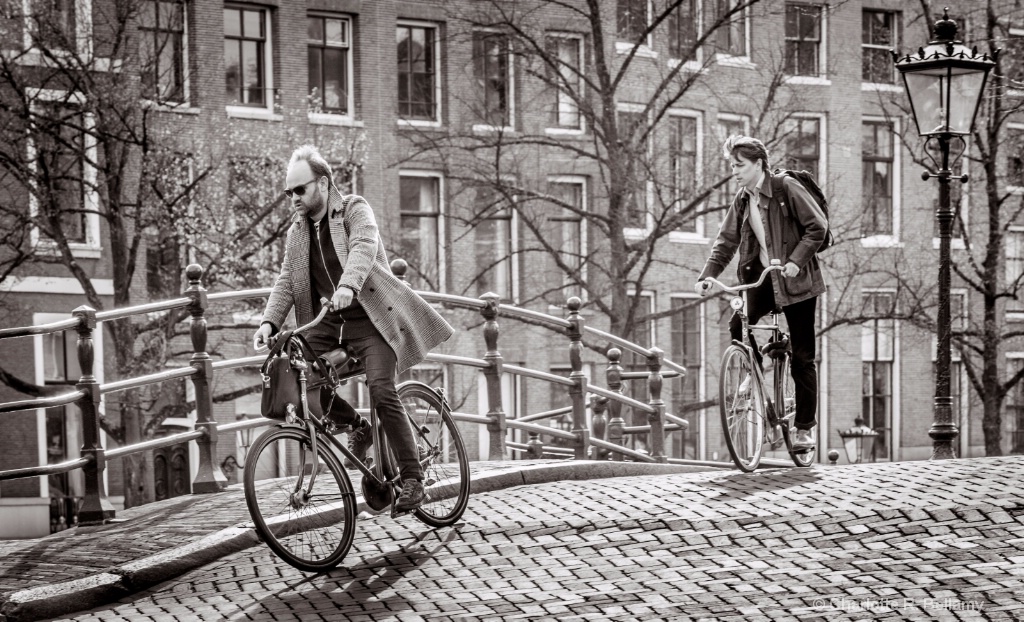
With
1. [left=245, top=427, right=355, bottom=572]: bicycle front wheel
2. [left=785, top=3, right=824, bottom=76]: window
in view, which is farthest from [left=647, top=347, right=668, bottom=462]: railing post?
[left=785, top=3, right=824, bottom=76]: window

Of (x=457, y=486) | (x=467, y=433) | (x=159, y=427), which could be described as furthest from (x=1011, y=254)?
(x=457, y=486)

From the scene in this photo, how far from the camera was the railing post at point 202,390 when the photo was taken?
10.0m

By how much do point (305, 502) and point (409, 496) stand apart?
59cm

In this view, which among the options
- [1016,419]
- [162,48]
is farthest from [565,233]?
[1016,419]

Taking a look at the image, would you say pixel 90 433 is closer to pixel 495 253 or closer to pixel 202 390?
pixel 202 390

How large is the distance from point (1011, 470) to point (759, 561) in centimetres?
296

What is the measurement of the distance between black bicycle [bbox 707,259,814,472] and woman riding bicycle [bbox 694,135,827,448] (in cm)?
9

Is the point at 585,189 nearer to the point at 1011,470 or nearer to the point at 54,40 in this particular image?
the point at 54,40

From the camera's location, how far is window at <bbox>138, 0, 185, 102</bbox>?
24.1 meters

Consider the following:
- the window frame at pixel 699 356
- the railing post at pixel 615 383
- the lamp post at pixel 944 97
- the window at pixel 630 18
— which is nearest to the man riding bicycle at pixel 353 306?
the lamp post at pixel 944 97

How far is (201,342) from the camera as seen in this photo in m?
9.97

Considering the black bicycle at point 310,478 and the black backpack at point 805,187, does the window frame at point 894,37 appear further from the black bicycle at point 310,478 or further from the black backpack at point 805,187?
the black bicycle at point 310,478

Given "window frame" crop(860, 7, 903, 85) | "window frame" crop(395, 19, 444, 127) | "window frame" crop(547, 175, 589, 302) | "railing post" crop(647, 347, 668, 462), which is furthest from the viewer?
"window frame" crop(860, 7, 903, 85)

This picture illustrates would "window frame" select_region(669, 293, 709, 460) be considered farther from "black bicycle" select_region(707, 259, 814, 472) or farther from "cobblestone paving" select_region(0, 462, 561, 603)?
"cobblestone paving" select_region(0, 462, 561, 603)
